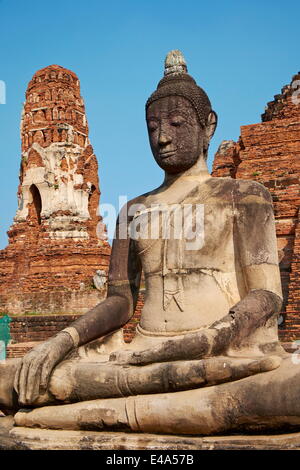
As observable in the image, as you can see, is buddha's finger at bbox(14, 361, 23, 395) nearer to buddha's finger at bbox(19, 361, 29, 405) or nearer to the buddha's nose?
buddha's finger at bbox(19, 361, 29, 405)

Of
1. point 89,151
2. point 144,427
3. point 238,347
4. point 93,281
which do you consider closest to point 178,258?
point 238,347

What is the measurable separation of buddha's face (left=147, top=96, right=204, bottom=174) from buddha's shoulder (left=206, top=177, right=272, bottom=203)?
1.06 ft

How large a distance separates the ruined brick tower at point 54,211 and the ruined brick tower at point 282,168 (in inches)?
255

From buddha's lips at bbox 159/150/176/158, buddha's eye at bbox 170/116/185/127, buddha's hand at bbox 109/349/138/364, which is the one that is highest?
buddha's eye at bbox 170/116/185/127

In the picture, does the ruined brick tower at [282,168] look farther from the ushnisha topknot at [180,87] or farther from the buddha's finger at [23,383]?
the buddha's finger at [23,383]

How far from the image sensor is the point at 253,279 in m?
4.15

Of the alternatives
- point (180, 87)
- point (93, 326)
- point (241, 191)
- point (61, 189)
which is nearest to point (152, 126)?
point (180, 87)

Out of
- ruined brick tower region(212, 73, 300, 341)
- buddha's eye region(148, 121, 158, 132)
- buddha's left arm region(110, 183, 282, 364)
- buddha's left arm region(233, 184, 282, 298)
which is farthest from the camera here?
ruined brick tower region(212, 73, 300, 341)

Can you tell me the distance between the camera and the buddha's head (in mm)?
4516

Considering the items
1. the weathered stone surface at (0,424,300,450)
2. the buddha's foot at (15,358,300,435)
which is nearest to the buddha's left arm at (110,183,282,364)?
the buddha's foot at (15,358,300,435)

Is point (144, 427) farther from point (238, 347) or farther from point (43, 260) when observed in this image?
point (43, 260)

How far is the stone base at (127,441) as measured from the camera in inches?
129
